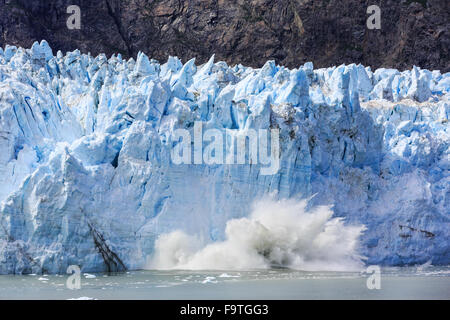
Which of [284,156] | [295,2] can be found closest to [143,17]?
[295,2]

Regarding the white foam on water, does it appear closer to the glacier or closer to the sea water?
the glacier

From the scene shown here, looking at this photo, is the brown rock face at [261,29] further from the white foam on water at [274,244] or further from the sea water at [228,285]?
the sea water at [228,285]

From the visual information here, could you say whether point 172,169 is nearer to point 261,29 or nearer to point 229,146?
point 229,146

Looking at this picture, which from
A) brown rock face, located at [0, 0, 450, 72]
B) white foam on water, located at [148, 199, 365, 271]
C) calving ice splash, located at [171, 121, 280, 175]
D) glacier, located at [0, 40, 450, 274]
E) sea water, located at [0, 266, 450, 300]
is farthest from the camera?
brown rock face, located at [0, 0, 450, 72]

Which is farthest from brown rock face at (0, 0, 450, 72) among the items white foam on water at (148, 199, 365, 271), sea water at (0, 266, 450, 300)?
sea water at (0, 266, 450, 300)

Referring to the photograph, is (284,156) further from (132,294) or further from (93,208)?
(132,294)
